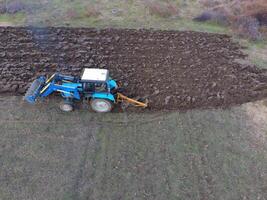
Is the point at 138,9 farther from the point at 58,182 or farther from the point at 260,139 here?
the point at 58,182

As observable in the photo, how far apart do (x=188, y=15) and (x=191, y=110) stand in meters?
9.51

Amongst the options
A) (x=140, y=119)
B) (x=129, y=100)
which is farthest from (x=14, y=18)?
(x=140, y=119)

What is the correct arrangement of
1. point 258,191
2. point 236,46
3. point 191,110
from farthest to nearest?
point 236,46, point 191,110, point 258,191

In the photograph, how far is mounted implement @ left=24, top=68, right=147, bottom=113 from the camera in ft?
37.8

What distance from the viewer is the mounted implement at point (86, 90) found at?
1151 cm

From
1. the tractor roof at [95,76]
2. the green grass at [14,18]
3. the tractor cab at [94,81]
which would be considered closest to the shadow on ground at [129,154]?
the tractor cab at [94,81]

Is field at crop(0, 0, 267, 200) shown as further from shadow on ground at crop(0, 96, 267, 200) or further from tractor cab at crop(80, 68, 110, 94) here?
tractor cab at crop(80, 68, 110, 94)

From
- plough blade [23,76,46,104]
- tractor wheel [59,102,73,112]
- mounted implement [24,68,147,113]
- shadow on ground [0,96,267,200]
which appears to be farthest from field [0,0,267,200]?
plough blade [23,76,46,104]

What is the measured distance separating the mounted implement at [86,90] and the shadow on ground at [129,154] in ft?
1.67

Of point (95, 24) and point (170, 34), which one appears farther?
point (95, 24)

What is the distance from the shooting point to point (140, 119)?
11953mm

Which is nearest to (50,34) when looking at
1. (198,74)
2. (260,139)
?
(198,74)

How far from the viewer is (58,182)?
31.4ft

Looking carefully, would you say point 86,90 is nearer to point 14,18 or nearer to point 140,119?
point 140,119
